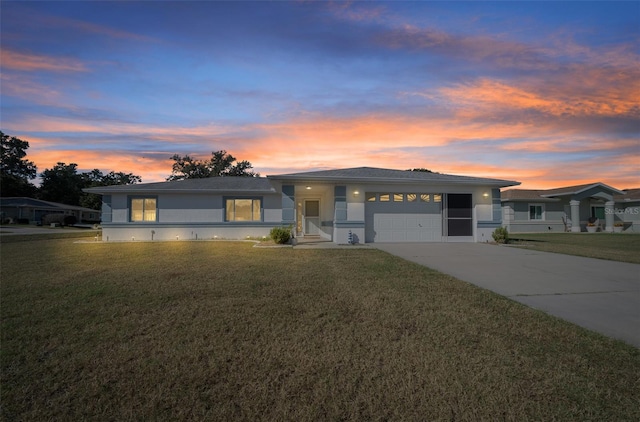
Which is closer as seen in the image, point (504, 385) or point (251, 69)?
point (504, 385)

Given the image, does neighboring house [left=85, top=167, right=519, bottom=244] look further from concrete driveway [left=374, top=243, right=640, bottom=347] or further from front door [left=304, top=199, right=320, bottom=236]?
concrete driveway [left=374, top=243, right=640, bottom=347]

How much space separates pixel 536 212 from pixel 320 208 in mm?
22206

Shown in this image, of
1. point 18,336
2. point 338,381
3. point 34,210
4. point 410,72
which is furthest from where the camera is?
point 34,210

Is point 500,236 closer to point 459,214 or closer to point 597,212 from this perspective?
point 459,214

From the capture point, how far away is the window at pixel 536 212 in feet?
95.2

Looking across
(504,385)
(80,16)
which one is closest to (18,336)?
(504,385)

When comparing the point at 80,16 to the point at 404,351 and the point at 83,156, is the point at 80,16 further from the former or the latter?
the point at 83,156

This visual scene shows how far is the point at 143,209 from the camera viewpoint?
59.1 ft

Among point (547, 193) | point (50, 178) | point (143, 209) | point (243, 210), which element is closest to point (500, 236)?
point (243, 210)

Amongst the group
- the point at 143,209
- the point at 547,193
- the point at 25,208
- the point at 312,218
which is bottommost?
the point at 312,218

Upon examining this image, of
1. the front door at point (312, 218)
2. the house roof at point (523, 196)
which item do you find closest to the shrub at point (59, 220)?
the front door at point (312, 218)

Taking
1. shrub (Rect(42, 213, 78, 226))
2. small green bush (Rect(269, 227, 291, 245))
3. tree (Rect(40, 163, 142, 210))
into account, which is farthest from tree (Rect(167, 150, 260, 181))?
small green bush (Rect(269, 227, 291, 245))

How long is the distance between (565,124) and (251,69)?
46.9ft

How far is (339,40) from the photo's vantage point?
36.6 ft
